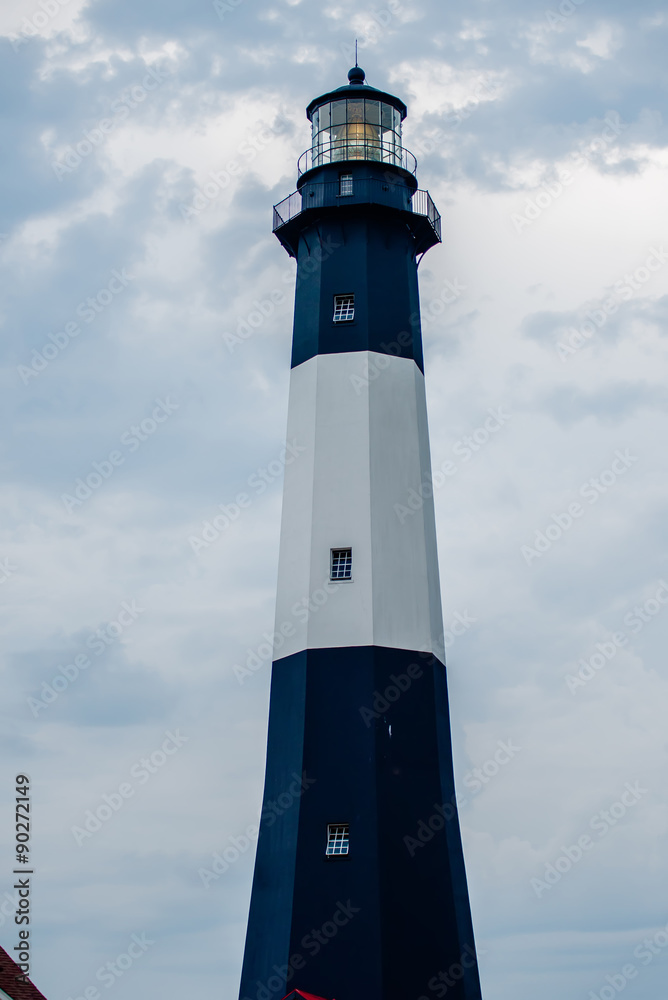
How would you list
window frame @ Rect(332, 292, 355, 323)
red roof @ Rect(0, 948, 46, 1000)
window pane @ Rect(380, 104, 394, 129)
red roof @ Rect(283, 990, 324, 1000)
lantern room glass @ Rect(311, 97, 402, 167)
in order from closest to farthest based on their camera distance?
red roof @ Rect(0, 948, 46, 1000) < red roof @ Rect(283, 990, 324, 1000) < window frame @ Rect(332, 292, 355, 323) < lantern room glass @ Rect(311, 97, 402, 167) < window pane @ Rect(380, 104, 394, 129)

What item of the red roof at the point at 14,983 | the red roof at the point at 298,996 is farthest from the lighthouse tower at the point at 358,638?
the red roof at the point at 14,983

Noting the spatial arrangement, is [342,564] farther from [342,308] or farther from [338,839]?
[342,308]

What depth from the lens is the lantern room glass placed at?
37.0 m

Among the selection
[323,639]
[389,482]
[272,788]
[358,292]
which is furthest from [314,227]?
[272,788]

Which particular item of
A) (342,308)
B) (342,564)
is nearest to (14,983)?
(342,564)

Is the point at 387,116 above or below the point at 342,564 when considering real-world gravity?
above

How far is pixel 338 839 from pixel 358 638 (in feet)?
15.4

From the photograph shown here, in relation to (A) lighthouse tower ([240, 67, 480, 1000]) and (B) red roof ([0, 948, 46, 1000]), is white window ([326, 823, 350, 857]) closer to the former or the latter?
(A) lighthouse tower ([240, 67, 480, 1000])

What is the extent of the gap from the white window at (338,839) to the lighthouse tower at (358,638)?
46mm

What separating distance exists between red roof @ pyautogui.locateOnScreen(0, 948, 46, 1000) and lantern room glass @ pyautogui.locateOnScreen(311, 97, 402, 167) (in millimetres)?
22209

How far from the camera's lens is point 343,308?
35.3 metres

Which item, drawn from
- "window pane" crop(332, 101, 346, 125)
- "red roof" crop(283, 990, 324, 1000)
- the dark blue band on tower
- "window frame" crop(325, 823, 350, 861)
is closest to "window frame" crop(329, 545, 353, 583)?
the dark blue band on tower

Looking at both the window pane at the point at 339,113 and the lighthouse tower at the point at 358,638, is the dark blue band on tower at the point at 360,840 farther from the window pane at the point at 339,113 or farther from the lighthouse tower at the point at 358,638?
the window pane at the point at 339,113

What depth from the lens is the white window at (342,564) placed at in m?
32.5
